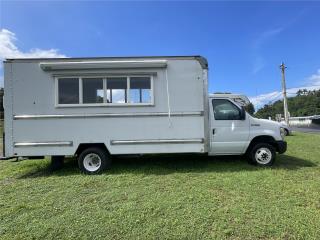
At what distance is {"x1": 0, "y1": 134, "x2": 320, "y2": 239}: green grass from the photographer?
393 cm

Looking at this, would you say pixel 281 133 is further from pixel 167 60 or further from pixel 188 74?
pixel 167 60

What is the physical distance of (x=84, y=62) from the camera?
689 centimetres

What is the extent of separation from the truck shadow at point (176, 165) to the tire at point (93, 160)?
0.26 meters

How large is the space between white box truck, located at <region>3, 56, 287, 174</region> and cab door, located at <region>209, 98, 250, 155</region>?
0.99 ft

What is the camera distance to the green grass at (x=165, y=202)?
3926mm

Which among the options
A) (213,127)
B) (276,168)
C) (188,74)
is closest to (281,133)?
(276,168)

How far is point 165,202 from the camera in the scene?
4965 mm

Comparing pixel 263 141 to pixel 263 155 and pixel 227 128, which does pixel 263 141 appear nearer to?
pixel 263 155

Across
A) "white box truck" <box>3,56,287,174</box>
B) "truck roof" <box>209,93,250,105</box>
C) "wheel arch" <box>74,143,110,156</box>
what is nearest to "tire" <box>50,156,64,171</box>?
"white box truck" <box>3,56,287,174</box>

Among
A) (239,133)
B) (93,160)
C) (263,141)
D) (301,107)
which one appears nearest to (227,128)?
(239,133)

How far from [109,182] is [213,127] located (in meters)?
3.14

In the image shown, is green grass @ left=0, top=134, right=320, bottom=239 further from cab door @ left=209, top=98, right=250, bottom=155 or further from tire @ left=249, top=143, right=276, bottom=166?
cab door @ left=209, top=98, right=250, bottom=155

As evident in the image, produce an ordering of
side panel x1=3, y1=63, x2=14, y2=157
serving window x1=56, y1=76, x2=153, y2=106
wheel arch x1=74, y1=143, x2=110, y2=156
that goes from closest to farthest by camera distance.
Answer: side panel x1=3, y1=63, x2=14, y2=157, serving window x1=56, y1=76, x2=153, y2=106, wheel arch x1=74, y1=143, x2=110, y2=156

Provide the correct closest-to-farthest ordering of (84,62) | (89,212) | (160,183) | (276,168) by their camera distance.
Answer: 1. (89,212)
2. (160,183)
3. (84,62)
4. (276,168)
